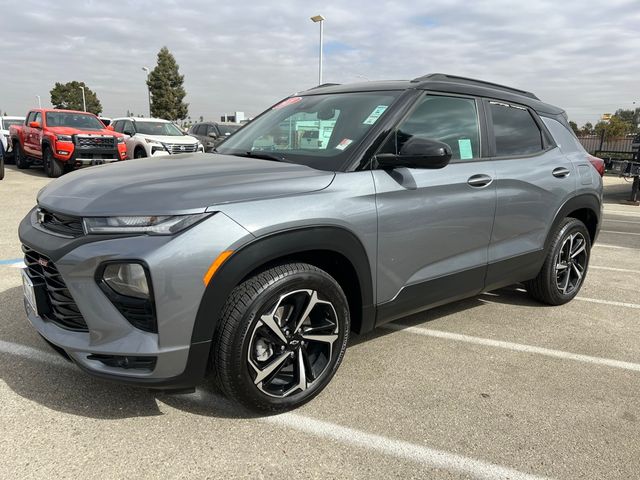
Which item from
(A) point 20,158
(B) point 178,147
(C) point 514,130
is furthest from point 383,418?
(A) point 20,158

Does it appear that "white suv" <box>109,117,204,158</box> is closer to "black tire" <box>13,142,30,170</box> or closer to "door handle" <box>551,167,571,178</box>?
"black tire" <box>13,142,30,170</box>

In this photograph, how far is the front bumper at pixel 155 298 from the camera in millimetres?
2158

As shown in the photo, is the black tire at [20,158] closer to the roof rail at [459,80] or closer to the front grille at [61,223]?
the front grille at [61,223]

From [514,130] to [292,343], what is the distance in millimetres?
2478

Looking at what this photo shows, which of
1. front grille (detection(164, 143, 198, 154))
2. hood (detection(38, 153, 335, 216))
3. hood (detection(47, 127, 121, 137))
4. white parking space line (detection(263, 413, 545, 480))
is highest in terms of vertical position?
hood (detection(47, 127, 121, 137))

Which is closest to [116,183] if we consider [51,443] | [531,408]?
[51,443]

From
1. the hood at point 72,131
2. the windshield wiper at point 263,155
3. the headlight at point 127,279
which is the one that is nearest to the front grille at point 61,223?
the headlight at point 127,279

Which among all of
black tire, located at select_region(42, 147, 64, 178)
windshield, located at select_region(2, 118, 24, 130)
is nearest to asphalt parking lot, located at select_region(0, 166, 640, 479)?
black tire, located at select_region(42, 147, 64, 178)

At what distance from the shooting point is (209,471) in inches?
87.4

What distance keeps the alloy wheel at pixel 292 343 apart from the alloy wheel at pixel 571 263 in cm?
248

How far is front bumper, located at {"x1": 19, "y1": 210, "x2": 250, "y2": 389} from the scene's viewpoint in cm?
216

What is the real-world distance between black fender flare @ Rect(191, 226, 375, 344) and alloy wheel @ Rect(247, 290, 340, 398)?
0.24 m

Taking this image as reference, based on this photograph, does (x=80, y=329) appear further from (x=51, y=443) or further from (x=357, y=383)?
(x=357, y=383)

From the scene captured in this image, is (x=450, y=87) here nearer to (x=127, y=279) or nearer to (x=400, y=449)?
(x=400, y=449)
